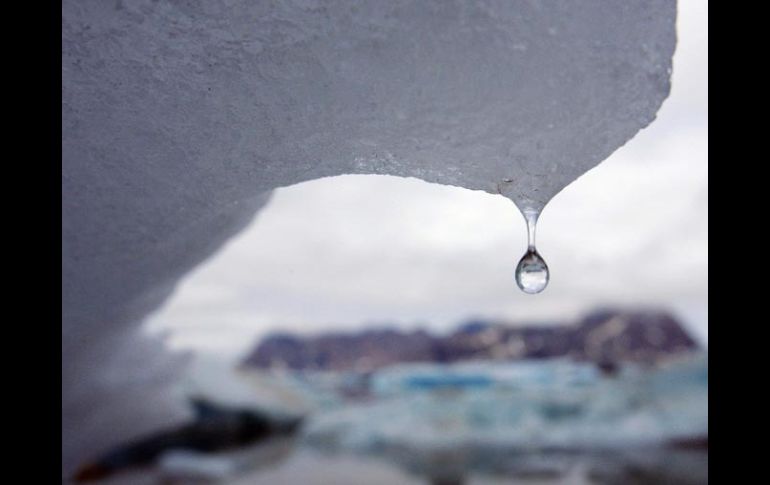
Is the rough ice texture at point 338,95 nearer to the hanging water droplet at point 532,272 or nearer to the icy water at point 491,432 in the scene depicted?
the hanging water droplet at point 532,272

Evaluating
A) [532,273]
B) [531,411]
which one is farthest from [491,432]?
[532,273]

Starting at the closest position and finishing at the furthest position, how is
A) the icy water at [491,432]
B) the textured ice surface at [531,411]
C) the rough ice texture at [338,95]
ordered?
1. the rough ice texture at [338,95]
2. the icy water at [491,432]
3. the textured ice surface at [531,411]

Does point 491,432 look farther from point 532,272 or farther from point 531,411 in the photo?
point 532,272

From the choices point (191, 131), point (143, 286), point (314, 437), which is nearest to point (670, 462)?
point (314, 437)

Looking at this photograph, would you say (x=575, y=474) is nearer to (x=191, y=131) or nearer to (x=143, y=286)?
(x=143, y=286)

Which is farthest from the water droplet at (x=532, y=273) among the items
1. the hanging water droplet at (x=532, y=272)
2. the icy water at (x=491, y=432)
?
the icy water at (x=491, y=432)

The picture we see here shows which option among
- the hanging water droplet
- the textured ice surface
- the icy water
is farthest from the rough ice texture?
the textured ice surface

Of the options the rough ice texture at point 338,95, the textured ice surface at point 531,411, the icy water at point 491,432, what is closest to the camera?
the rough ice texture at point 338,95
